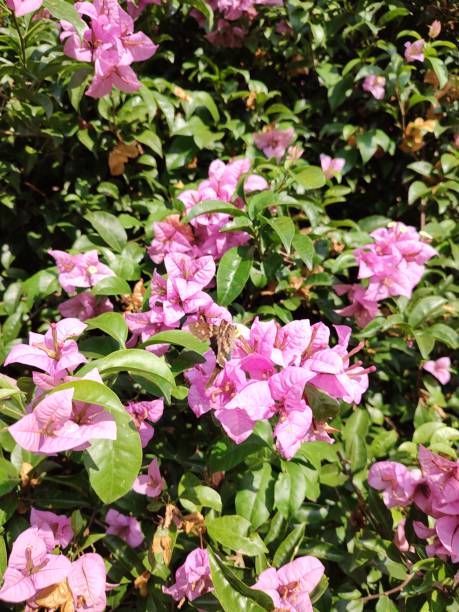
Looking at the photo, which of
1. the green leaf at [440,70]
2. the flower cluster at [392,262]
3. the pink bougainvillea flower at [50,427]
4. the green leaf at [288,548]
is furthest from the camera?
the green leaf at [440,70]

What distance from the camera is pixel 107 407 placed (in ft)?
2.14

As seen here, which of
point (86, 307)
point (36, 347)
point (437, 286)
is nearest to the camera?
point (36, 347)

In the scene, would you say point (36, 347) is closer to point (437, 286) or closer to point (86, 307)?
point (86, 307)

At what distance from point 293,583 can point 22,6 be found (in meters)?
1.16

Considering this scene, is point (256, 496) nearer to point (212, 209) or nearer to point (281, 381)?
point (281, 381)

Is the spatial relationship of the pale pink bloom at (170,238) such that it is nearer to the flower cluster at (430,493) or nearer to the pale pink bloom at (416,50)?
the flower cluster at (430,493)

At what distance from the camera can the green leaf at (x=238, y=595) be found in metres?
0.80

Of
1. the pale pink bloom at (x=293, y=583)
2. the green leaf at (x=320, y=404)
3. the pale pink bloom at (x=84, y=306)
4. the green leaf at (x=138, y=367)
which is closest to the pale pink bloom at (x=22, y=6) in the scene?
the pale pink bloom at (x=84, y=306)

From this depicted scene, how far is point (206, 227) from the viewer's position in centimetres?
118

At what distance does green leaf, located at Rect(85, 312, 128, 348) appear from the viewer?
880mm

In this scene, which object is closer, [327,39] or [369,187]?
[327,39]

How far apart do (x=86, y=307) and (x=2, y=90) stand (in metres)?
0.60

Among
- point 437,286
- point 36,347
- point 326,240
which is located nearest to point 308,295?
point 326,240

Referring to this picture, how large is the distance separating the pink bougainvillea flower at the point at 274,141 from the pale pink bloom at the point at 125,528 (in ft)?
3.45
